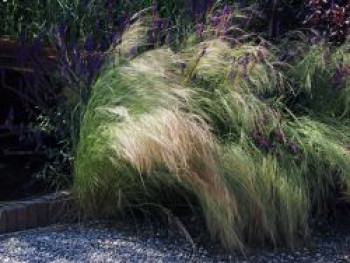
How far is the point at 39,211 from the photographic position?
484 cm

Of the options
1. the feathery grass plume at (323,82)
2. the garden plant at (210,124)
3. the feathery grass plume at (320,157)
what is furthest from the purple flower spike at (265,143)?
the feathery grass plume at (323,82)

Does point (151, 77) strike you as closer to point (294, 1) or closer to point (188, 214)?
point (188, 214)

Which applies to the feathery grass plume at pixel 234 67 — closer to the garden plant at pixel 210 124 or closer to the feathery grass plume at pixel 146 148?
the garden plant at pixel 210 124

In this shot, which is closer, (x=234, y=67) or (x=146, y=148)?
(x=146, y=148)

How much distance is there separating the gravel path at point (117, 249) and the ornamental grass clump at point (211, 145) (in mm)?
108

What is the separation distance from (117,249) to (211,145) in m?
0.84

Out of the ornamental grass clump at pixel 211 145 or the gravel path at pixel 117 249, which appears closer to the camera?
the gravel path at pixel 117 249

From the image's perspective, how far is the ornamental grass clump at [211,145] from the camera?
4.38 meters

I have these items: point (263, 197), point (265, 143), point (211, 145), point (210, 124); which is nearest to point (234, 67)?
point (210, 124)

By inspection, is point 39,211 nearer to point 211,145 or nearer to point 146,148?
point 146,148

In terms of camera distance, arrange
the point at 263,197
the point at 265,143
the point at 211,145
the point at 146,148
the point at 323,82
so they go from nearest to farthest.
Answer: the point at 146,148 < the point at 211,145 < the point at 263,197 < the point at 265,143 < the point at 323,82

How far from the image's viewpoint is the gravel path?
4230 mm

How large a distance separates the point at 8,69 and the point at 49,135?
730mm

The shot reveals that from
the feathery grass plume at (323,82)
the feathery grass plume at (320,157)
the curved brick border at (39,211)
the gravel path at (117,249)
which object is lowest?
the gravel path at (117,249)
